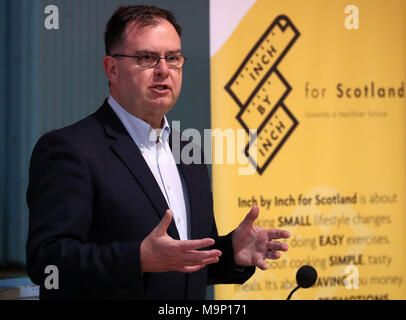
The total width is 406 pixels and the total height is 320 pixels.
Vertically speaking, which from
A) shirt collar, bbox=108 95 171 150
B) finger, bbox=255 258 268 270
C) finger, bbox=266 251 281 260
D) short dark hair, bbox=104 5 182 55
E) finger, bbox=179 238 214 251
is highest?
short dark hair, bbox=104 5 182 55

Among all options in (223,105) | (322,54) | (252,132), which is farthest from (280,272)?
(322,54)

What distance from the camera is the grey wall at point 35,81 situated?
3594 mm

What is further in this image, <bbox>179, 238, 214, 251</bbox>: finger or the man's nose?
the man's nose

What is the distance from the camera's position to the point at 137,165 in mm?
1940

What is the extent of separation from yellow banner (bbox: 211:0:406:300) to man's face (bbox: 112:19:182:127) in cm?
189

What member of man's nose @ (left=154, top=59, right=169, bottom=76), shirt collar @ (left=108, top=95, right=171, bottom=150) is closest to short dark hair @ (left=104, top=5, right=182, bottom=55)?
man's nose @ (left=154, top=59, right=169, bottom=76)

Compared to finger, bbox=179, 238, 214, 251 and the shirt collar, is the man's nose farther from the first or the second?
finger, bbox=179, 238, 214, 251

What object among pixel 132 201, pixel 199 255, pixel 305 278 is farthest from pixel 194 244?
pixel 305 278

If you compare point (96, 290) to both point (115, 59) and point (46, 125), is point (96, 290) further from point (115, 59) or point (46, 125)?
point (46, 125)

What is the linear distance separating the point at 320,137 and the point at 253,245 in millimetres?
2282

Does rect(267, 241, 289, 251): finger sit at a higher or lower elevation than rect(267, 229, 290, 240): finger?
lower

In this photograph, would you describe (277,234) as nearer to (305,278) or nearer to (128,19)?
(305,278)

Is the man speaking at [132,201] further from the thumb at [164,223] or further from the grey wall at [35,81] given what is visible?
the grey wall at [35,81]

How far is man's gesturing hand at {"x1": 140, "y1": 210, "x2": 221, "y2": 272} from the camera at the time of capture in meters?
1.56
